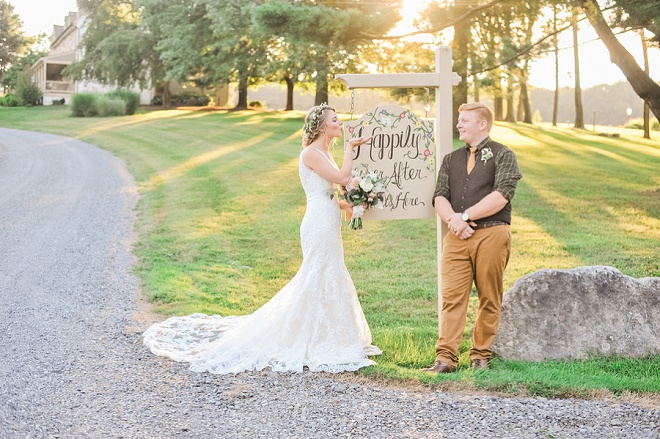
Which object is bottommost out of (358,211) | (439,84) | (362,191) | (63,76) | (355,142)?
(358,211)

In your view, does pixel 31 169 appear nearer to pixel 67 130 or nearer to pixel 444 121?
pixel 67 130

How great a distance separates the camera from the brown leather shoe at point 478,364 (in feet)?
19.9

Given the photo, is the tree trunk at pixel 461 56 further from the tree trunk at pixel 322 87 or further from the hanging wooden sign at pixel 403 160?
the hanging wooden sign at pixel 403 160

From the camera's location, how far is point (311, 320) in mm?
6223

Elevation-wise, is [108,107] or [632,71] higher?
[108,107]

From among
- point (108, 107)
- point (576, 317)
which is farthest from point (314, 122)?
point (108, 107)

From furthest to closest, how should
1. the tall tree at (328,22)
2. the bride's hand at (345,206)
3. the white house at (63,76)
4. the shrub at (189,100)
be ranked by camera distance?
the white house at (63,76)
the shrub at (189,100)
the tall tree at (328,22)
the bride's hand at (345,206)

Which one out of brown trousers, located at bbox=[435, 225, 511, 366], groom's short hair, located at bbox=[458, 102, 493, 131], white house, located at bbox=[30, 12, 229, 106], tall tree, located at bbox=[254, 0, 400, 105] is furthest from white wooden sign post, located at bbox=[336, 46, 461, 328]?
white house, located at bbox=[30, 12, 229, 106]

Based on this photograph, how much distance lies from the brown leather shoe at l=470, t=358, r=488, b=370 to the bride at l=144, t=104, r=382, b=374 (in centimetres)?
75

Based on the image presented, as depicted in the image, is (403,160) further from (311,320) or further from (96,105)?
(96,105)

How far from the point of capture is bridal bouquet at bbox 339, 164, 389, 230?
248 inches

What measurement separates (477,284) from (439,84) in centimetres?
162

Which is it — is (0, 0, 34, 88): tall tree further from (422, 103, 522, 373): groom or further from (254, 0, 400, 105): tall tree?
(422, 103, 522, 373): groom

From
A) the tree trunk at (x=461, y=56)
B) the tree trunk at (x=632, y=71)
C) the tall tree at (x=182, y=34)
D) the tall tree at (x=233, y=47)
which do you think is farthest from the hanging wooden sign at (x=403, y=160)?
the tall tree at (x=182, y=34)
